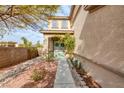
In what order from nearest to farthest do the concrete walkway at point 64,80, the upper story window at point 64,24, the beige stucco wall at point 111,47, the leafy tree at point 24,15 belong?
the beige stucco wall at point 111,47
the concrete walkway at point 64,80
the leafy tree at point 24,15
the upper story window at point 64,24

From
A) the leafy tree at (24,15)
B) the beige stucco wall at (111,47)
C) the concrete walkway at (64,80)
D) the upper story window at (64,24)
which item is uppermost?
the upper story window at (64,24)

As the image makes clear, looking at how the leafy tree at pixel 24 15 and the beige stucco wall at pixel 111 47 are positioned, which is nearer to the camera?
the beige stucco wall at pixel 111 47

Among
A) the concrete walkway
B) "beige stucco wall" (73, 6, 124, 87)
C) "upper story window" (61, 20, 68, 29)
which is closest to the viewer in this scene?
"beige stucco wall" (73, 6, 124, 87)

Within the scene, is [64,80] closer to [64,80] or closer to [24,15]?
[64,80]

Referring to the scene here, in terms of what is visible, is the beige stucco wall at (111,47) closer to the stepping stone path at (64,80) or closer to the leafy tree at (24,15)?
the stepping stone path at (64,80)

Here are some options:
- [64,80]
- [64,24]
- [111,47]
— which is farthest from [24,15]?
[64,24]

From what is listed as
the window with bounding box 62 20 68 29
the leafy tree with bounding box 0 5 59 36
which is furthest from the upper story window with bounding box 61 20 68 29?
the leafy tree with bounding box 0 5 59 36

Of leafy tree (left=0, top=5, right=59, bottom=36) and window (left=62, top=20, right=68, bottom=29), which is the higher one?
window (left=62, top=20, right=68, bottom=29)

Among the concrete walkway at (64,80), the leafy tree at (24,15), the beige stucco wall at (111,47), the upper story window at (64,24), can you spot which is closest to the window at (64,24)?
the upper story window at (64,24)

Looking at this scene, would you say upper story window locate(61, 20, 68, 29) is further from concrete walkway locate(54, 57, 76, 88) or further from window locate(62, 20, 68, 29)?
concrete walkway locate(54, 57, 76, 88)

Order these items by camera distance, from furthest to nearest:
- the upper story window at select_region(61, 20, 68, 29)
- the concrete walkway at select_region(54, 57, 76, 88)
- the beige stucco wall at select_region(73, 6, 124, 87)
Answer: the upper story window at select_region(61, 20, 68, 29) < the concrete walkway at select_region(54, 57, 76, 88) < the beige stucco wall at select_region(73, 6, 124, 87)
